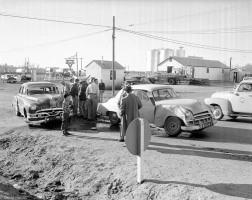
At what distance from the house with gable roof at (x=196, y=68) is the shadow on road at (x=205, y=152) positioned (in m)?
46.9

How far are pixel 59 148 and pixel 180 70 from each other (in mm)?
48294

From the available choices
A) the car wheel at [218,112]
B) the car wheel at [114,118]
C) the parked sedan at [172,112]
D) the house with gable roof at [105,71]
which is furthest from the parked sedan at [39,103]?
the house with gable roof at [105,71]

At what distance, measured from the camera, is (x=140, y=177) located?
5902mm

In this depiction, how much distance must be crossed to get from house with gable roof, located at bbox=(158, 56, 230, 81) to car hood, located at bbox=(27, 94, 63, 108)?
4413 cm

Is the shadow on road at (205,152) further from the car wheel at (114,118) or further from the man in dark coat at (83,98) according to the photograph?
the man in dark coat at (83,98)

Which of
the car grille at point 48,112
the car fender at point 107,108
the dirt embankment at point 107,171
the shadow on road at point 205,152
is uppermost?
the car fender at point 107,108

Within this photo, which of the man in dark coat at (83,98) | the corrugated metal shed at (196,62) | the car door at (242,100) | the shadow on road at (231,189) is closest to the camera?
the shadow on road at (231,189)

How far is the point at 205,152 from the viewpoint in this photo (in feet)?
26.2

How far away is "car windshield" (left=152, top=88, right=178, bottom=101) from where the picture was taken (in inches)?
409

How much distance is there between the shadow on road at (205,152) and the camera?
24.9ft

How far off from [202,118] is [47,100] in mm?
6146

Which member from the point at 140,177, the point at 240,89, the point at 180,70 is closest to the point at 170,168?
the point at 140,177

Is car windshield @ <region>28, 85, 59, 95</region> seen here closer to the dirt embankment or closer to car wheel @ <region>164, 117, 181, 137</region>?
the dirt embankment

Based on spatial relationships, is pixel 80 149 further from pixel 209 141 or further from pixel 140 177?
pixel 209 141
